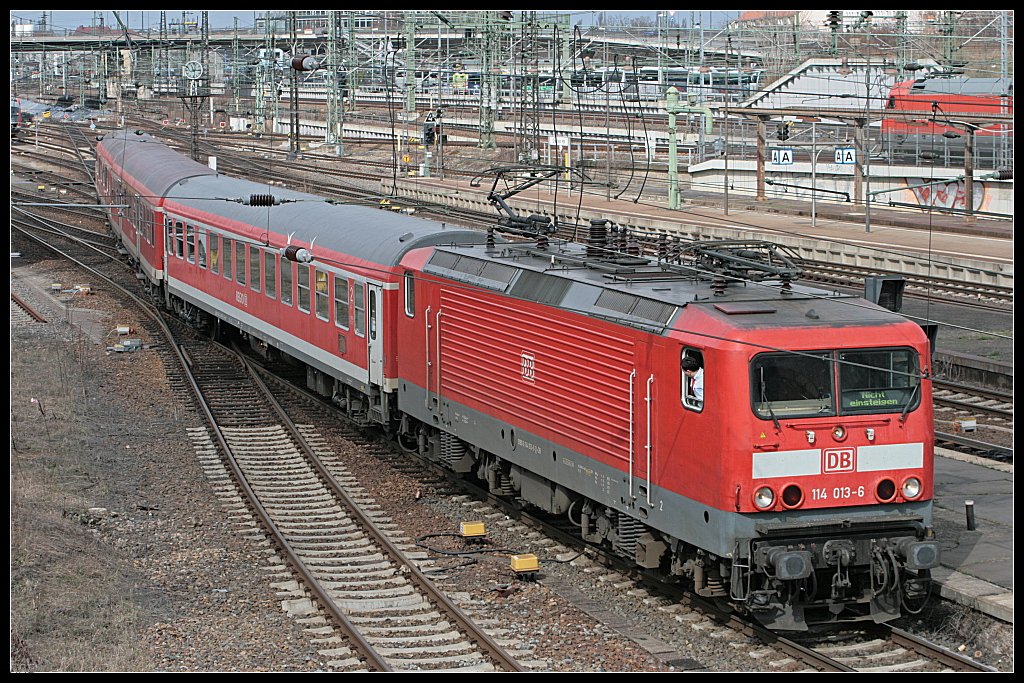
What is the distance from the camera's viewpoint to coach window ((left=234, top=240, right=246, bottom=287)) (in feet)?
81.3

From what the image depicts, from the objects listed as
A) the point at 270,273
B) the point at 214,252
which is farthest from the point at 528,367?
the point at 214,252

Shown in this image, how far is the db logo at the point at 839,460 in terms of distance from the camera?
1131 centimetres

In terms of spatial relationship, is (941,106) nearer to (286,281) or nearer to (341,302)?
(286,281)

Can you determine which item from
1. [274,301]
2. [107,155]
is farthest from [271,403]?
[107,155]

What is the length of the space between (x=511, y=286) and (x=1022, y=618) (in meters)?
6.66

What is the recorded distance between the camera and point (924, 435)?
38.3ft

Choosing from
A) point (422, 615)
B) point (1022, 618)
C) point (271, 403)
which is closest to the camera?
point (1022, 618)

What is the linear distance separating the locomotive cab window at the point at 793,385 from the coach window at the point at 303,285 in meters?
11.9

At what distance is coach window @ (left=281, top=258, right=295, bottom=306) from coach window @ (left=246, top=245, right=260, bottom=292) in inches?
53.6

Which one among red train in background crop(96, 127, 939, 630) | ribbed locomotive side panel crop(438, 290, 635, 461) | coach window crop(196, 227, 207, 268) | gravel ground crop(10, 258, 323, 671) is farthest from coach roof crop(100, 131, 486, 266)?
gravel ground crop(10, 258, 323, 671)

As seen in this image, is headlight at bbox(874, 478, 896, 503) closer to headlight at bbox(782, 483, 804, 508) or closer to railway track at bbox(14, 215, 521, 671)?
headlight at bbox(782, 483, 804, 508)

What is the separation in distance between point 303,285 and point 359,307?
2683mm

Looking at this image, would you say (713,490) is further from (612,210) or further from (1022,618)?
(612,210)

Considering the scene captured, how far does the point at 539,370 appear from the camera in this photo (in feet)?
48.0
